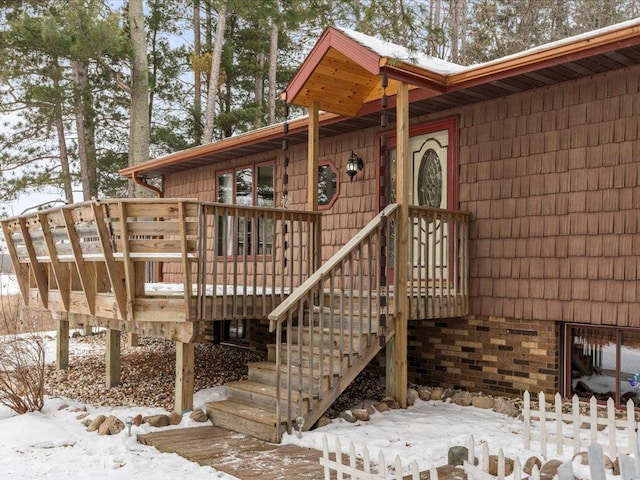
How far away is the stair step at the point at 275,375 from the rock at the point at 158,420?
3.15 feet

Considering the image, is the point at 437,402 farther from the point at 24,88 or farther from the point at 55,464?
the point at 24,88

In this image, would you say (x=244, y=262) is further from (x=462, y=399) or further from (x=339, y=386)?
(x=462, y=399)

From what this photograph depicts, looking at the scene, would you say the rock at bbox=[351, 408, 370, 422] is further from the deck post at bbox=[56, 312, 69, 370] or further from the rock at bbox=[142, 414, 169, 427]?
the deck post at bbox=[56, 312, 69, 370]

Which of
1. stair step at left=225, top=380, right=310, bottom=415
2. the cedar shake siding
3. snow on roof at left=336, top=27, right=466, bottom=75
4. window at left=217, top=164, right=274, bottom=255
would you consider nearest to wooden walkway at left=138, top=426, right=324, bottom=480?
stair step at left=225, top=380, right=310, bottom=415

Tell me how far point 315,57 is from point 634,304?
166 inches

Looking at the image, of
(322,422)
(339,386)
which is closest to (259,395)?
(322,422)

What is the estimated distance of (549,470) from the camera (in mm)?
4426

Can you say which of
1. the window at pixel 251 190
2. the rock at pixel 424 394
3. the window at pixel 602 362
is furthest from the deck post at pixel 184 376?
the window at pixel 251 190

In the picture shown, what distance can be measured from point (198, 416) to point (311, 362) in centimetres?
140

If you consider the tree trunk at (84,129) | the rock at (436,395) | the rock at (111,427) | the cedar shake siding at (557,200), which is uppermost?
the tree trunk at (84,129)

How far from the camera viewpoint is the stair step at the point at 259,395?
5.72 meters

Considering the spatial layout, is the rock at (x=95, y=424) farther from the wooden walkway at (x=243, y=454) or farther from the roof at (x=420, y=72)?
the roof at (x=420, y=72)

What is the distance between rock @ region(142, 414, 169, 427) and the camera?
6016mm

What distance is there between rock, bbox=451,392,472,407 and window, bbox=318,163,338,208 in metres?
3.60
